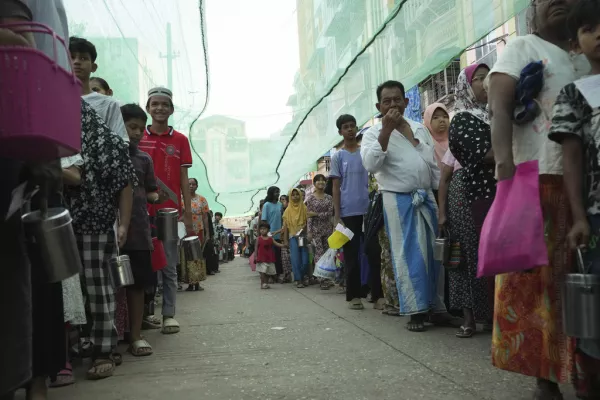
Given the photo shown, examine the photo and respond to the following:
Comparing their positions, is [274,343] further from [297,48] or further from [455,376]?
[297,48]

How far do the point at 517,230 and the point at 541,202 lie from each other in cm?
28

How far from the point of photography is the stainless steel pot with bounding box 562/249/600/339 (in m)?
1.79

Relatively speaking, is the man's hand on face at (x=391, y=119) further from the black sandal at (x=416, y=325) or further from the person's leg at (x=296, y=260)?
the person's leg at (x=296, y=260)

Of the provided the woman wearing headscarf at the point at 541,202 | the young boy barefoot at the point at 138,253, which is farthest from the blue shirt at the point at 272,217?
the woman wearing headscarf at the point at 541,202

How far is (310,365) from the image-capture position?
10.1 feet

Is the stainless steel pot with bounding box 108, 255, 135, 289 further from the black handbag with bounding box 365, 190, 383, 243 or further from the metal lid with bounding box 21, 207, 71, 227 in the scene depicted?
the black handbag with bounding box 365, 190, 383, 243

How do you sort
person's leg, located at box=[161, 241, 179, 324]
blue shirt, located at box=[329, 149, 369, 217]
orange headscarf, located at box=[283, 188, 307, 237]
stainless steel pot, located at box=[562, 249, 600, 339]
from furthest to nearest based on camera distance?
orange headscarf, located at box=[283, 188, 307, 237]
blue shirt, located at box=[329, 149, 369, 217]
person's leg, located at box=[161, 241, 179, 324]
stainless steel pot, located at box=[562, 249, 600, 339]

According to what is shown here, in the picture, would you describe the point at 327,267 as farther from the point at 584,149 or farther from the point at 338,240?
the point at 584,149

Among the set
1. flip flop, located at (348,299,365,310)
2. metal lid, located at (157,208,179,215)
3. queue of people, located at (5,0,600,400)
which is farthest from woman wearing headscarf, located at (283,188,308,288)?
metal lid, located at (157,208,179,215)

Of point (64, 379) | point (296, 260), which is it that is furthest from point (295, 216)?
point (64, 379)

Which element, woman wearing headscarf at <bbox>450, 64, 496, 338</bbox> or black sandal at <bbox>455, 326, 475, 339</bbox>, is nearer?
woman wearing headscarf at <bbox>450, 64, 496, 338</bbox>

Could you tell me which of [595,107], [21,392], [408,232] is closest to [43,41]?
[595,107]

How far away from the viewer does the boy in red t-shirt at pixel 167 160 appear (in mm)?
4648

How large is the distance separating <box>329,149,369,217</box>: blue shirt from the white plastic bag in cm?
75
